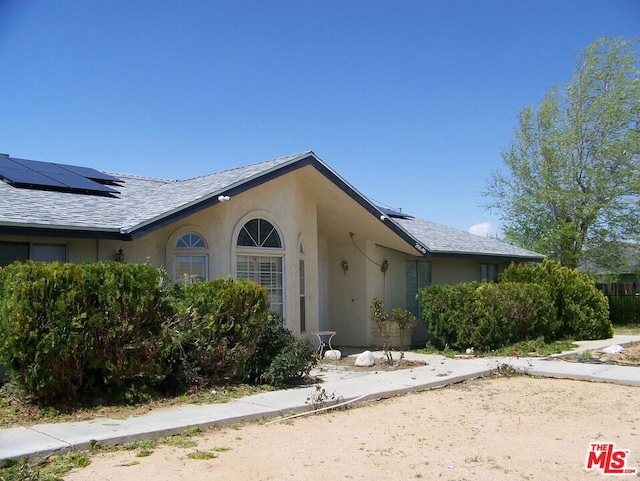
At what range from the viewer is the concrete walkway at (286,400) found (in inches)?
273

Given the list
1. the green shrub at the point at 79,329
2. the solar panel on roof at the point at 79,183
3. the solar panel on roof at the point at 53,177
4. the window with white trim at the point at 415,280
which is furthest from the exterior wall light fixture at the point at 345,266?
the green shrub at the point at 79,329

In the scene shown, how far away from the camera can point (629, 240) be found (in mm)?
25938

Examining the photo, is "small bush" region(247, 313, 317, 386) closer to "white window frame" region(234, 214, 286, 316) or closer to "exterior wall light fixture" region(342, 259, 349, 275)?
"white window frame" region(234, 214, 286, 316)

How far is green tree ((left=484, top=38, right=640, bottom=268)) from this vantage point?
2520cm

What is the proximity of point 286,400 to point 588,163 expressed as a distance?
21.0 metres

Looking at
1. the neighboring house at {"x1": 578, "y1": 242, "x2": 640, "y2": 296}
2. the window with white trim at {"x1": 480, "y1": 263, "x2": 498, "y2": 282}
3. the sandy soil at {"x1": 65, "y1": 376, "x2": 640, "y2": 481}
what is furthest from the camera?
the neighboring house at {"x1": 578, "y1": 242, "x2": 640, "y2": 296}

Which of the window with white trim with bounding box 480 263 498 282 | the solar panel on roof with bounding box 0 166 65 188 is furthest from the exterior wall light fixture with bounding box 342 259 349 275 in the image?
the solar panel on roof with bounding box 0 166 65 188

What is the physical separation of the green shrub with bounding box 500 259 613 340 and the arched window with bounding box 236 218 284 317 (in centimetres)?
774

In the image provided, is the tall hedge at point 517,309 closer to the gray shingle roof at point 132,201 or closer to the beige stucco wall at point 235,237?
the gray shingle roof at point 132,201

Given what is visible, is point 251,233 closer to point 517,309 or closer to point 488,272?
point 517,309

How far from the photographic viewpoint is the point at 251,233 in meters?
13.3

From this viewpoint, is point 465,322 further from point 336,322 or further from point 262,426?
point 262,426

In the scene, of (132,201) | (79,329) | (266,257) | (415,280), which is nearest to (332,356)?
(266,257)

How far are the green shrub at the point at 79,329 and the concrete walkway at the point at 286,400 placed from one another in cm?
78
